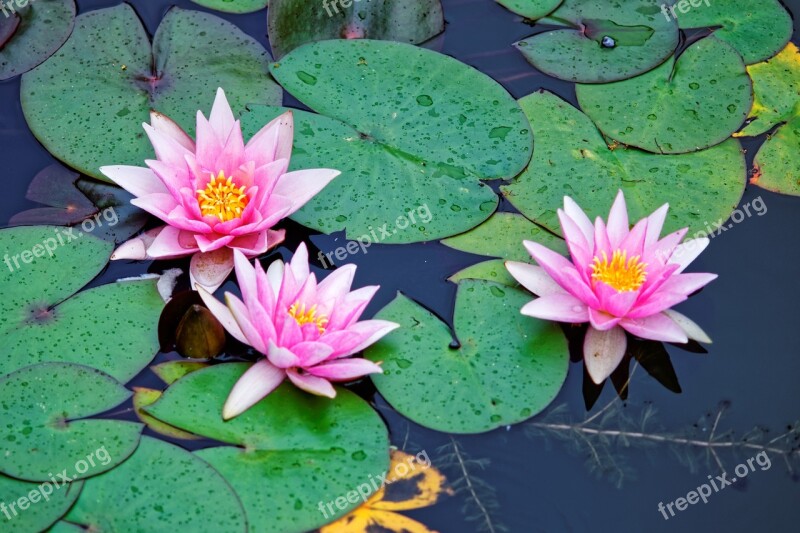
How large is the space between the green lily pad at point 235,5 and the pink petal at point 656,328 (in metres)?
2.78

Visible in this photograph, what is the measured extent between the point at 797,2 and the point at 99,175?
4268 millimetres

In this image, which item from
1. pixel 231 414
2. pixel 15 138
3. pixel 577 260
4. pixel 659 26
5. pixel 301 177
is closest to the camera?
pixel 231 414

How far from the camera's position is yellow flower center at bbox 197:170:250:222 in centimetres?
376

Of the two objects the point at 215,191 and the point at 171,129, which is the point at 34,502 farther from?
the point at 171,129

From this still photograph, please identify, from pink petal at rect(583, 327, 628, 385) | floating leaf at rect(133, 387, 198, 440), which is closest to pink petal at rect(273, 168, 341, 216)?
floating leaf at rect(133, 387, 198, 440)

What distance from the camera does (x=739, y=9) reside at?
5059 mm

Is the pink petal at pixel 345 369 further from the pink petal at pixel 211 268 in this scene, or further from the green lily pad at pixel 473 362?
the pink petal at pixel 211 268

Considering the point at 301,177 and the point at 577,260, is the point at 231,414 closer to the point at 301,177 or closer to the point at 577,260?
the point at 301,177

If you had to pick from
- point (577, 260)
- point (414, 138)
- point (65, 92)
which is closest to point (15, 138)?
point (65, 92)

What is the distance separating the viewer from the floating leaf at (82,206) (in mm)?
3967

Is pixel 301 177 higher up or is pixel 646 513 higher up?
pixel 301 177

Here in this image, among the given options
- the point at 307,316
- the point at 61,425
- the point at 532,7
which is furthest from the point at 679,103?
the point at 61,425

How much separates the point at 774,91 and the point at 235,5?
122 inches

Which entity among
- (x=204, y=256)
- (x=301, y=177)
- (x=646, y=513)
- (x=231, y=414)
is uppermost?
(x=301, y=177)
